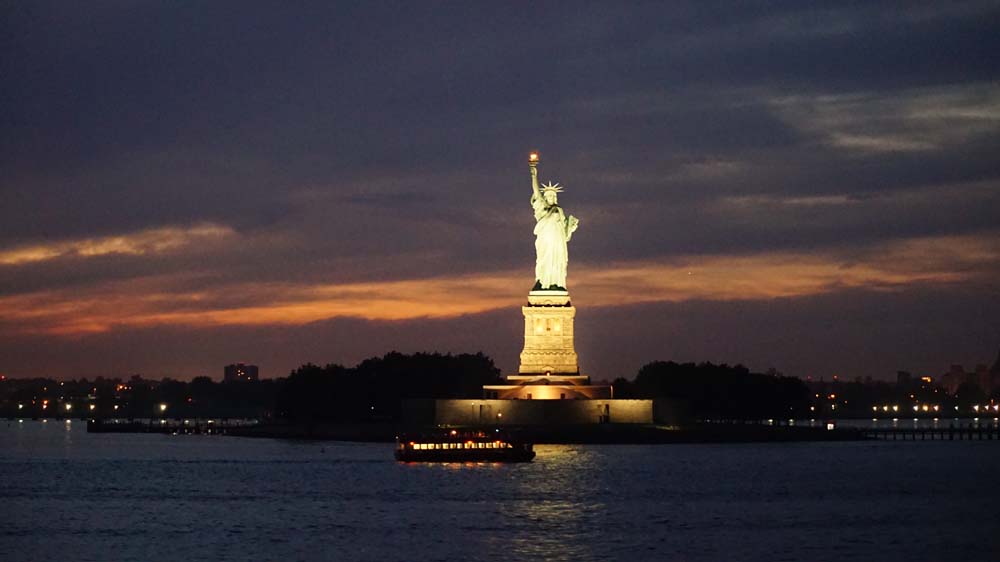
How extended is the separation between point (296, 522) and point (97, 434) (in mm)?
136559

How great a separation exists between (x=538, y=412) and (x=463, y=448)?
35.2 feet

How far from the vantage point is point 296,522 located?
6738cm

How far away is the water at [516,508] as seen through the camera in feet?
192

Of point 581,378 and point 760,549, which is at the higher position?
point 581,378

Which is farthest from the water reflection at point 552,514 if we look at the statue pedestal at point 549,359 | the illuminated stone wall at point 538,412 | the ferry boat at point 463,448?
the statue pedestal at point 549,359

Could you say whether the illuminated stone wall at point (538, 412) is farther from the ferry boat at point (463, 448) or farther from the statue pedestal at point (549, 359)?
the ferry boat at point (463, 448)

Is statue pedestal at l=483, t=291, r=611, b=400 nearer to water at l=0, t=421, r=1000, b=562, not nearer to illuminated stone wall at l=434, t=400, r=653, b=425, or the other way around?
illuminated stone wall at l=434, t=400, r=653, b=425

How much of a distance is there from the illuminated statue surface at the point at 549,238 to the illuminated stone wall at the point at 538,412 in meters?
7.98

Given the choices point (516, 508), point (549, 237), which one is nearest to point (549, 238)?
point (549, 237)

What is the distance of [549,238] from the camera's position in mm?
115125

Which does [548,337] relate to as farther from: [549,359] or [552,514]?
[552,514]

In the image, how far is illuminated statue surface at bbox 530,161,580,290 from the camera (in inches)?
4525

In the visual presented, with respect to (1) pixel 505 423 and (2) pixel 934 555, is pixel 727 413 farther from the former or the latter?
(2) pixel 934 555

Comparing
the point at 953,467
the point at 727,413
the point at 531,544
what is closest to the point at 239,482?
the point at 531,544
